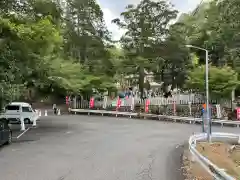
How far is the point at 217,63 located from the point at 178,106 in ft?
23.4

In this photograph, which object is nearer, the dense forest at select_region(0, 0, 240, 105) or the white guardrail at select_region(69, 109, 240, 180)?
the white guardrail at select_region(69, 109, 240, 180)

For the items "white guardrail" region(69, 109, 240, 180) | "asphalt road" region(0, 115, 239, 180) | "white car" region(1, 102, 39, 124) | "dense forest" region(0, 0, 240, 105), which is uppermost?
"dense forest" region(0, 0, 240, 105)

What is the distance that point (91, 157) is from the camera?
15.1 metres

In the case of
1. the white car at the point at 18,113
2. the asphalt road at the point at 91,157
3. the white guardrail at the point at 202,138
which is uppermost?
the white car at the point at 18,113

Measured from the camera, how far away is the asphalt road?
38.4ft

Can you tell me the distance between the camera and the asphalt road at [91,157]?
38.4 feet

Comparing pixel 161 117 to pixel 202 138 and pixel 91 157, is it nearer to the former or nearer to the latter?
pixel 202 138

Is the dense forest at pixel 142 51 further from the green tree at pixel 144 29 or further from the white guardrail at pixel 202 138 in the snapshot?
the white guardrail at pixel 202 138

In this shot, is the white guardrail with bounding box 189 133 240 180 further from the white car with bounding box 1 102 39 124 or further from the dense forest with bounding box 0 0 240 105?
the white car with bounding box 1 102 39 124

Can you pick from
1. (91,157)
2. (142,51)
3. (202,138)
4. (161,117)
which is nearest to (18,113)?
(161,117)

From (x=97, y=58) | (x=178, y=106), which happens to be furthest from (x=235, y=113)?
(x=97, y=58)

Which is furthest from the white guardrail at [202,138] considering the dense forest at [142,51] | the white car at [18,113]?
the white car at [18,113]

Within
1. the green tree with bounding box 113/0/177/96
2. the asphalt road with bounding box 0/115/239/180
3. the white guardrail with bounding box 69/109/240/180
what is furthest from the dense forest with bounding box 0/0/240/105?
the asphalt road with bounding box 0/115/239/180

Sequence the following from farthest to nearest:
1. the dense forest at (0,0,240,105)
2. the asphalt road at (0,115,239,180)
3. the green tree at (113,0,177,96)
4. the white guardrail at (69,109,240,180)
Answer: the green tree at (113,0,177,96)
the dense forest at (0,0,240,105)
the asphalt road at (0,115,239,180)
the white guardrail at (69,109,240,180)
